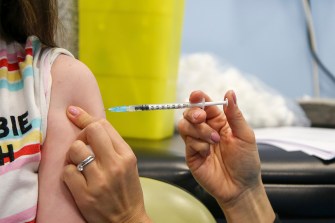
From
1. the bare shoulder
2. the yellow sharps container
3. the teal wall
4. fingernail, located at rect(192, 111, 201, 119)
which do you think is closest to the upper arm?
the bare shoulder

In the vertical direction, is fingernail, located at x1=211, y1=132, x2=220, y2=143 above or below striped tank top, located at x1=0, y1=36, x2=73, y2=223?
below

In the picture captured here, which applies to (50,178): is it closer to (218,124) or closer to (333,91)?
(218,124)

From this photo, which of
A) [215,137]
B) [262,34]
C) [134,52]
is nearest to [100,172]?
[215,137]

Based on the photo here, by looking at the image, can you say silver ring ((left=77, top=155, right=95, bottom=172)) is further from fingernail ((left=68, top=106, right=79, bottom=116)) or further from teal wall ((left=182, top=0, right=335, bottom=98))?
teal wall ((left=182, top=0, right=335, bottom=98))

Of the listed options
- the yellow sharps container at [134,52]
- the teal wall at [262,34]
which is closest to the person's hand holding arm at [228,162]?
the yellow sharps container at [134,52]

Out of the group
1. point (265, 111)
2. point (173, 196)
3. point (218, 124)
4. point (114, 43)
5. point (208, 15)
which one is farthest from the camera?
point (208, 15)

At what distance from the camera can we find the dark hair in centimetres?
91

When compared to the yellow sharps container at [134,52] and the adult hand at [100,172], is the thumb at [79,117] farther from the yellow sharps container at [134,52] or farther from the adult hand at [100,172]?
the yellow sharps container at [134,52]

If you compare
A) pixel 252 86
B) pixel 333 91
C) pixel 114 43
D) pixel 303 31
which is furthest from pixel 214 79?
pixel 333 91

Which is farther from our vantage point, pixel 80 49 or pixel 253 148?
pixel 80 49

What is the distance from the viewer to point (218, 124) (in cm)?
117

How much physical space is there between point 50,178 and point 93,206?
9cm

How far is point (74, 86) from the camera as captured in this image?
2.75ft

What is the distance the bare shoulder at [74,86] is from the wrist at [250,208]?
479mm
